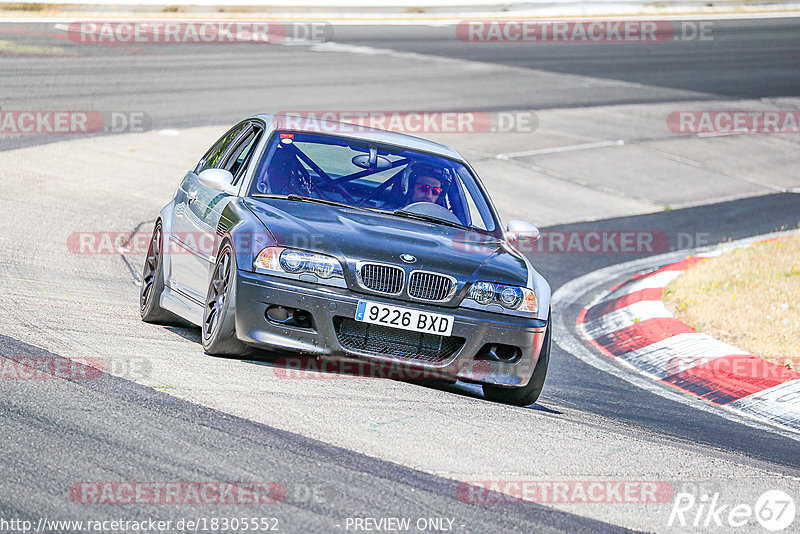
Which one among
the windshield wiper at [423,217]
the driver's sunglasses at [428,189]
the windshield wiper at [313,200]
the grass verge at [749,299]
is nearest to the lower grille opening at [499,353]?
the windshield wiper at [423,217]

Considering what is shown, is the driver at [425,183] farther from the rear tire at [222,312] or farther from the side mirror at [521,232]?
the rear tire at [222,312]

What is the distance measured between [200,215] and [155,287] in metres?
0.66

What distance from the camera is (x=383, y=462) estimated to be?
4.67 m

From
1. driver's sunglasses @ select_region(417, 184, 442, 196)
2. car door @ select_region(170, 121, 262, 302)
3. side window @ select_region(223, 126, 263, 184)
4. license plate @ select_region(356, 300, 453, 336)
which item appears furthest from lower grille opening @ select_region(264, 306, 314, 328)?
driver's sunglasses @ select_region(417, 184, 442, 196)

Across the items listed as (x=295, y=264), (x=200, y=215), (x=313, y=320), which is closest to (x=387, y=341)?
(x=313, y=320)

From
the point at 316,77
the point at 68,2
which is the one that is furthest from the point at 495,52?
the point at 68,2

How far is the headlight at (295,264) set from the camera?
6.14 metres

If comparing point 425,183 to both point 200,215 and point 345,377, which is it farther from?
point 345,377

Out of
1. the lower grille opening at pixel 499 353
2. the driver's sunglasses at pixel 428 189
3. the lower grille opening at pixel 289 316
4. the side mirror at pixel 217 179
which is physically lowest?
the lower grille opening at pixel 499 353

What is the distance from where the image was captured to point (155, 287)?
7566mm

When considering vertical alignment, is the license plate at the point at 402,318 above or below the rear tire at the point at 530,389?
above

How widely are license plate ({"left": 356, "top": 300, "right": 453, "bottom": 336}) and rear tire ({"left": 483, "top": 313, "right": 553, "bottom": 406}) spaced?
613 mm

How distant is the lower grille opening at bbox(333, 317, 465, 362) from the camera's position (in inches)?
241

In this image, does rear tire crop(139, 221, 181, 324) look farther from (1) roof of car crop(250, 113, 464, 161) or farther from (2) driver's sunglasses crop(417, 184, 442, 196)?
(2) driver's sunglasses crop(417, 184, 442, 196)
